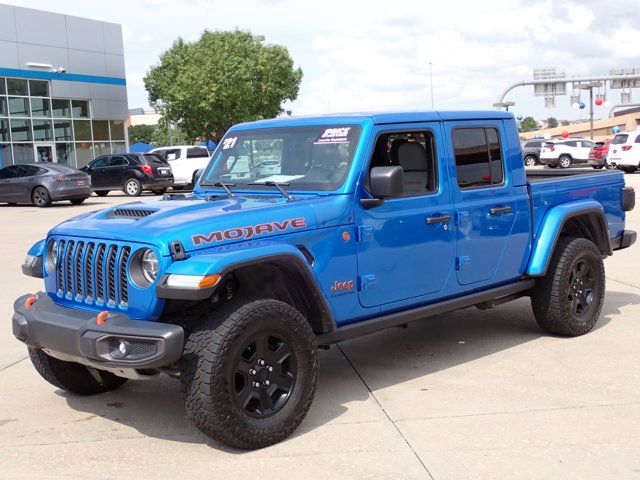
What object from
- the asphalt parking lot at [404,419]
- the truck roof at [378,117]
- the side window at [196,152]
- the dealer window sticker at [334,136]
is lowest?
the asphalt parking lot at [404,419]

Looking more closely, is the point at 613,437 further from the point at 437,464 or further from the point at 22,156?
the point at 22,156

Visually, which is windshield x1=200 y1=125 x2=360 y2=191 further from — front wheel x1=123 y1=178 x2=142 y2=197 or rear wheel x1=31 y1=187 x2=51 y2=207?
front wheel x1=123 y1=178 x2=142 y2=197

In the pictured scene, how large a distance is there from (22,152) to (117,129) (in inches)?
257

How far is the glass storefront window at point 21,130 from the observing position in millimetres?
32844

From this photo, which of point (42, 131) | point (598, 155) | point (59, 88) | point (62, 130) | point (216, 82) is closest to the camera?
point (42, 131)

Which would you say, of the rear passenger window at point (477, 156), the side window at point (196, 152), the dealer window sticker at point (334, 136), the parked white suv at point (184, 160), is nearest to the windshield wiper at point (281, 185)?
the dealer window sticker at point (334, 136)

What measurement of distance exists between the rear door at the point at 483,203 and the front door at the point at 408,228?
0.48ft

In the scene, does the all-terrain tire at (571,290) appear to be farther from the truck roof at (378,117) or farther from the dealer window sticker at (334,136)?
the dealer window sticker at (334,136)

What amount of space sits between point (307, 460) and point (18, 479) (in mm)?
1474

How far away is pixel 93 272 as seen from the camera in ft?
14.8

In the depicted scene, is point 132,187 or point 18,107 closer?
point 132,187

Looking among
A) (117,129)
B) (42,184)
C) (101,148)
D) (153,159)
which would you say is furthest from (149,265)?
(117,129)

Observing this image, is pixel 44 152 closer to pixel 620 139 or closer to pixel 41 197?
pixel 41 197

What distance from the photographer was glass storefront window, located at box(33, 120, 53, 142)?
3397 centimetres
